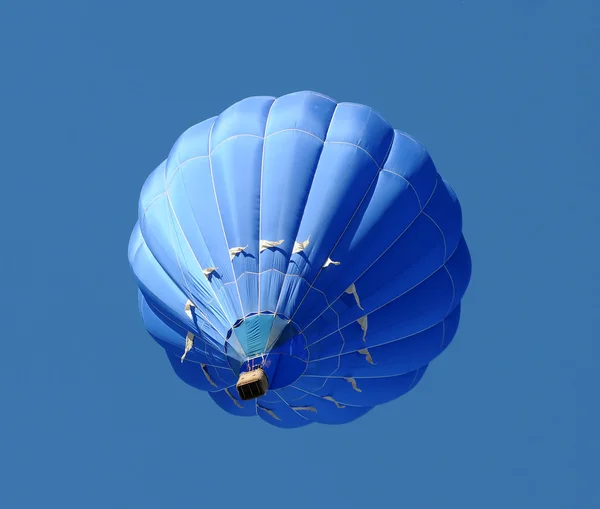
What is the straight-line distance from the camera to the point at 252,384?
1223 inches

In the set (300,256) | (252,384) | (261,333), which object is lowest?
(252,384)

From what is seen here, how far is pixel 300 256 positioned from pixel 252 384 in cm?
223

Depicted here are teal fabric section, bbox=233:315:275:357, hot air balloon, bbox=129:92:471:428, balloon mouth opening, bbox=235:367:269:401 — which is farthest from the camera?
hot air balloon, bbox=129:92:471:428

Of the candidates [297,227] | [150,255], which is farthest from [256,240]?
[150,255]

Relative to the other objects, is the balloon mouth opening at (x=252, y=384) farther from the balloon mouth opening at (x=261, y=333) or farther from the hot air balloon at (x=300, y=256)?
the balloon mouth opening at (x=261, y=333)

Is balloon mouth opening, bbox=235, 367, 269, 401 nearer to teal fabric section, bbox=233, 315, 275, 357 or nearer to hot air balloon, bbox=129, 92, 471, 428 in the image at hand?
hot air balloon, bbox=129, 92, 471, 428

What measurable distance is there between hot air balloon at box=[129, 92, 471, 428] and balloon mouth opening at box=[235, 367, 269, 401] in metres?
0.02

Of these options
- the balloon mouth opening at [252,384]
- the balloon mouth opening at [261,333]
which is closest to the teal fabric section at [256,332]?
the balloon mouth opening at [261,333]

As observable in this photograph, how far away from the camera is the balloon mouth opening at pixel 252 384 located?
102 feet

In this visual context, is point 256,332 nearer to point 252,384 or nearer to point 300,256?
point 252,384

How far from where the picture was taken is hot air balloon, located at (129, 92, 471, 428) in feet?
103

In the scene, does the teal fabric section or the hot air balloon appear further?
the hot air balloon

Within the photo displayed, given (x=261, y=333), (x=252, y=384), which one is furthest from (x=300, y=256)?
(x=252, y=384)

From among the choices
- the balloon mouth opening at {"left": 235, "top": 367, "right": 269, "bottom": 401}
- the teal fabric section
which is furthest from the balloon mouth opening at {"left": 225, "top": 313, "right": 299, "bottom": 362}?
the balloon mouth opening at {"left": 235, "top": 367, "right": 269, "bottom": 401}
